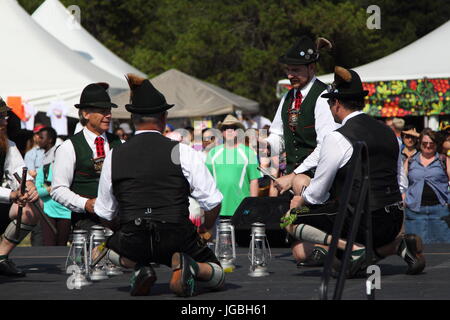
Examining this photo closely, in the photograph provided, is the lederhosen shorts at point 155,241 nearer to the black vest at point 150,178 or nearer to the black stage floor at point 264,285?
the black vest at point 150,178

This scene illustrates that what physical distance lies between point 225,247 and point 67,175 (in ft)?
5.05

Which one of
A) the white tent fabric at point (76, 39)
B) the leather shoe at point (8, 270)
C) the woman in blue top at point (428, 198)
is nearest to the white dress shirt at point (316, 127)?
the leather shoe at point (8, 270)

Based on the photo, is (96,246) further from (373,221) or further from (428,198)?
(428,198)

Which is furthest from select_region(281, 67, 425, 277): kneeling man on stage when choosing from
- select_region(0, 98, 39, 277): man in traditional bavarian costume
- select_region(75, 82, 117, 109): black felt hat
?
select_region(0, 98, 39, 277): man in traditional bavarian costume

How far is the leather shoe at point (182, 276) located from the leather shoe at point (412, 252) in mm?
1871

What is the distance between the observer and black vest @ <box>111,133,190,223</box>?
6.73 m

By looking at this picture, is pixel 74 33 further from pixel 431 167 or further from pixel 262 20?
pixel 431 167

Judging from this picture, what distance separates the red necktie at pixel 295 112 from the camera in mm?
8773

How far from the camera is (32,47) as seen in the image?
70.9 ft

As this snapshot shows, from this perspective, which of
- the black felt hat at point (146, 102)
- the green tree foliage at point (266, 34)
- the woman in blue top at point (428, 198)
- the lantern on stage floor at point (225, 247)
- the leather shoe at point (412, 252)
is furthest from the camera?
the green tree foliage at point (266, 34)

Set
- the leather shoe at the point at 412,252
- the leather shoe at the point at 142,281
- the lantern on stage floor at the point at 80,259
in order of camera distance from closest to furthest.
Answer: the leather shoe at the point at 142,281
the lantern on stage floor at the point at 80,259
the leather shoe at the point at 412,252

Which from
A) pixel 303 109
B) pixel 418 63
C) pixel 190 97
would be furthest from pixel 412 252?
pixel 190 97

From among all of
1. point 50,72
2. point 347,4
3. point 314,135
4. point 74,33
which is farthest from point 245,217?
point 347,4
